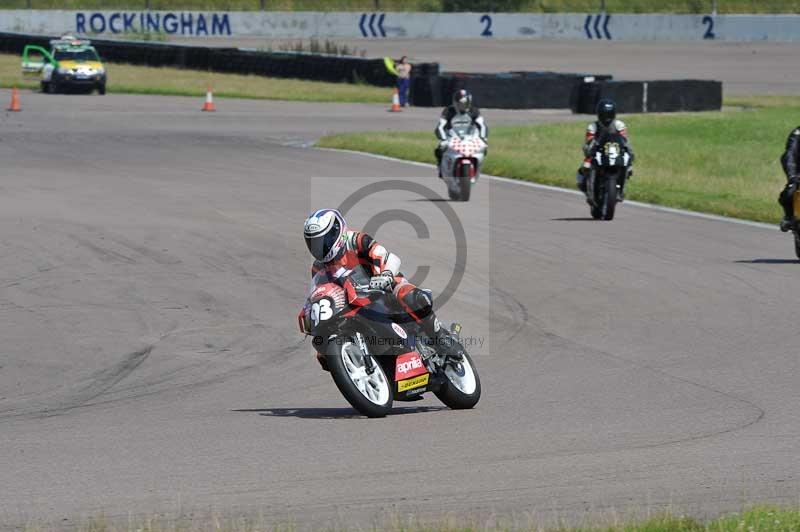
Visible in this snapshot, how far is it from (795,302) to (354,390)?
6.37 metres

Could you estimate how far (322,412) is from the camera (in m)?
9.46

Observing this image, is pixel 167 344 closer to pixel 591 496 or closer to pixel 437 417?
pixel 437 417

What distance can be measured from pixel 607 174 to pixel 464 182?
3.16 meters

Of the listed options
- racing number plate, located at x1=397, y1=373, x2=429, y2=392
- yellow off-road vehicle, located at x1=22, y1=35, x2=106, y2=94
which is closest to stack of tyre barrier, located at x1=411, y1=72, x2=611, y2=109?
yellow off-road vehicle, located at x1=22, y1=35, x2=106, y2=94

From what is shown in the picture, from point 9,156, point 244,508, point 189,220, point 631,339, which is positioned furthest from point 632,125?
point 244,508

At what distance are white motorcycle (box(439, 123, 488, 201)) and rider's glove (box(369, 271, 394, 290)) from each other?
14.1m

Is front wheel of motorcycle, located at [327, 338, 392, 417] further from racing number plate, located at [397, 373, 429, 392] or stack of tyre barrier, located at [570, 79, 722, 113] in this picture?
A: stack of tyre barrier, located at [570, 79, 722, 113]

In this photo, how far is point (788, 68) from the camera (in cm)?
5941

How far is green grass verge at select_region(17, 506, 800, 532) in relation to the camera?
603 cm

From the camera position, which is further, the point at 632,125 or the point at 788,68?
the point at 788,68

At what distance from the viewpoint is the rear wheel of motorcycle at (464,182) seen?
22828 mm

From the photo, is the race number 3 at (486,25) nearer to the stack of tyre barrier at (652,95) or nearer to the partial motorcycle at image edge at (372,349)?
the stack of tyre barrier at (652,95)

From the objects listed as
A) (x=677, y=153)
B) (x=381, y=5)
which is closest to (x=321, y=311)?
(x=677, y=153)

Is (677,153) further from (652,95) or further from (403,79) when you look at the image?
(403,79)
